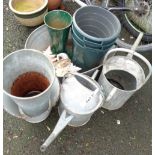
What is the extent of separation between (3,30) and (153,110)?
178cm

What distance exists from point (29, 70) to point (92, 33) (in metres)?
0.72

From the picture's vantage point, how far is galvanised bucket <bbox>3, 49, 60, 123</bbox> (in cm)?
168

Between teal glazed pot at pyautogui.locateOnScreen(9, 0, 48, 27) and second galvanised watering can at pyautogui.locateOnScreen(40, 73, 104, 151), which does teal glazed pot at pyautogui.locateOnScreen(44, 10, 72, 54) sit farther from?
second galvanised watering can at pyautogui.locateOnScreen(40, 73, 104, 151)

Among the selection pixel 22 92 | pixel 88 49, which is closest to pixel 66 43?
pixel 88 49

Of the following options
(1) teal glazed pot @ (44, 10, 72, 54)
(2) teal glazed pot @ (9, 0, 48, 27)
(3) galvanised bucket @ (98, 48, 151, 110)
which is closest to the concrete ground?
(3) galvanised bucket @ (98, 48, 151, 110)

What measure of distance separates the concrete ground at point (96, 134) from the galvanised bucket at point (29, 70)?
24 centimetres

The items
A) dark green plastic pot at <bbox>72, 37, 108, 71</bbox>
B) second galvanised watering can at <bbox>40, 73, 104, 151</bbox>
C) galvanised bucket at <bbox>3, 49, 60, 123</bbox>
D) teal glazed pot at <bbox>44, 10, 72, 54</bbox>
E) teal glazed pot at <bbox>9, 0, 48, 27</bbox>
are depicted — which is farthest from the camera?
teal glazed pot at <bbox>9, 0, 48, 27</bbox>

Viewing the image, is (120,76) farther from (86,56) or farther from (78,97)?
(78,97)

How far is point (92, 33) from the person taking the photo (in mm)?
2266

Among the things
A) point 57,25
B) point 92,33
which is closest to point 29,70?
point 57,25

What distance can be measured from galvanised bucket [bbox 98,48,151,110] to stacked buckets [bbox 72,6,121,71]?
0.34ft

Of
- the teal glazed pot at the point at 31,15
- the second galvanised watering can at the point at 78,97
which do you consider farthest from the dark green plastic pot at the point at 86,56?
the teal glazed pot at the point at 31,15

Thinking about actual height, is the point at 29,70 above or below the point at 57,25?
below

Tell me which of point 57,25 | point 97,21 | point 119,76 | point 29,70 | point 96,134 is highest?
Answer: point 97,21
